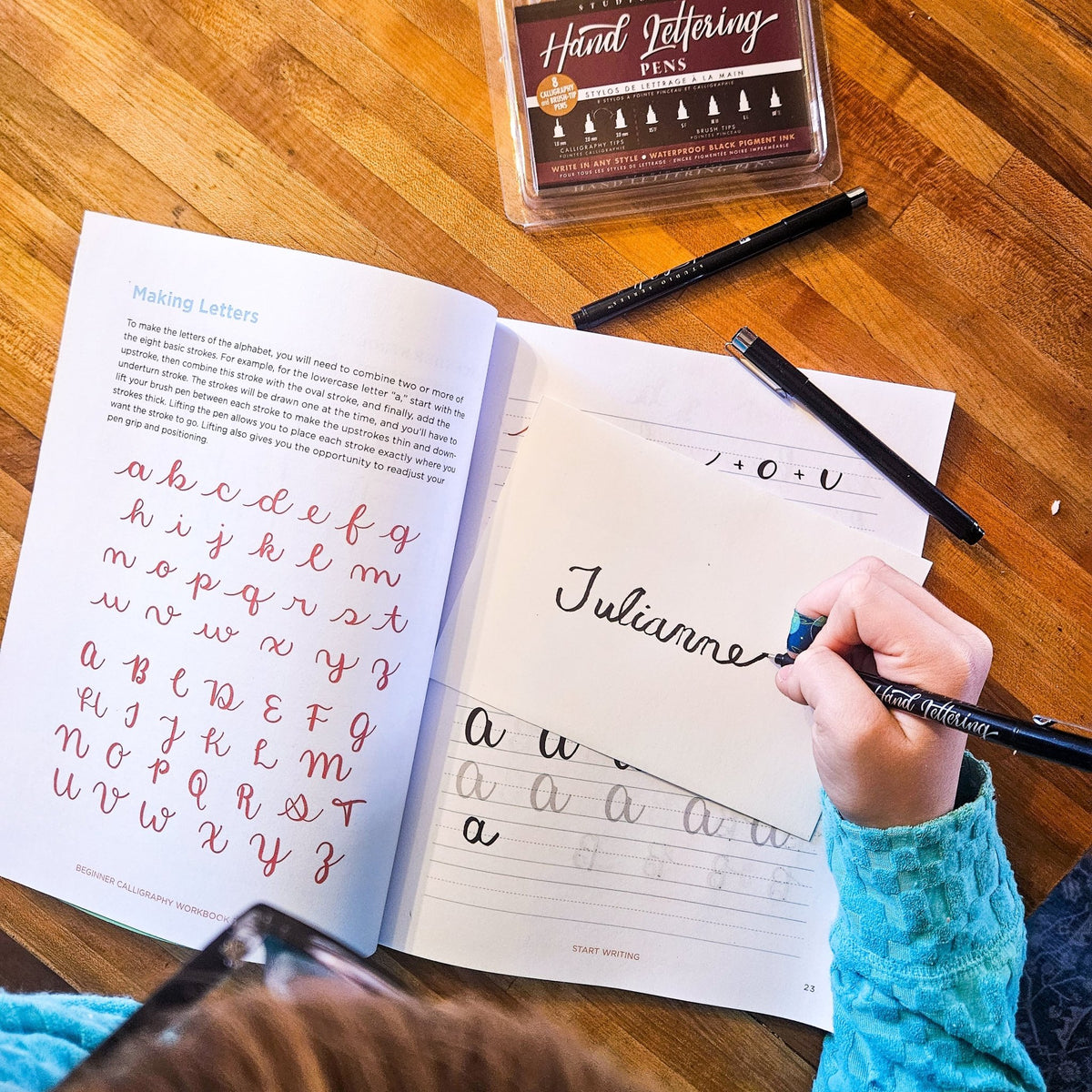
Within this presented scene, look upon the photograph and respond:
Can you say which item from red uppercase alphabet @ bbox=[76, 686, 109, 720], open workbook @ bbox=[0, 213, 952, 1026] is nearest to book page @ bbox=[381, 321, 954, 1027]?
open workbook @ bbox=[0, 213, 952, 1026]

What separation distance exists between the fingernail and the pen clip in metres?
0.15

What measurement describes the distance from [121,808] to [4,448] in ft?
0.85

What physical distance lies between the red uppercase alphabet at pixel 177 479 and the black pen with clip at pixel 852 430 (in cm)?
38

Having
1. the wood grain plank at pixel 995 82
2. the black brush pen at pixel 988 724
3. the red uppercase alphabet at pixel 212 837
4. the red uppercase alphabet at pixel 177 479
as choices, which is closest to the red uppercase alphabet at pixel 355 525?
the red uppercase alphabet at pixel 177 479

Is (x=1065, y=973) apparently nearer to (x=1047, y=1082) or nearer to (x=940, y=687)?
(x=1047, y=1082)

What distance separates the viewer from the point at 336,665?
22.5 inches

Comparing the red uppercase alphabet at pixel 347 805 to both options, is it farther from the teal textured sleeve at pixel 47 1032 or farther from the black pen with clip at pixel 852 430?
the black pen with clip at pixel 852 430

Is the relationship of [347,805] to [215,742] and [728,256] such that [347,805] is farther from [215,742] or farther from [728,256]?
[728,256]

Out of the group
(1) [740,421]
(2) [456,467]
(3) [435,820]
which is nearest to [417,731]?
(3) [435,820]

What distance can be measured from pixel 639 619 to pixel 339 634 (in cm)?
20

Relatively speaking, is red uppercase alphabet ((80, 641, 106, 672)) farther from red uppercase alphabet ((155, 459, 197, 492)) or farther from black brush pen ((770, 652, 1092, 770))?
black brush pen ((770, 652, 1092, 770))

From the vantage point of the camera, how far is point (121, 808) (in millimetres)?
577

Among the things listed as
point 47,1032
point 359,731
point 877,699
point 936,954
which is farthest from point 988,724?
point 47,1032

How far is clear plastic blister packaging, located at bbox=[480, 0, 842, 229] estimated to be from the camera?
1.88 feet
